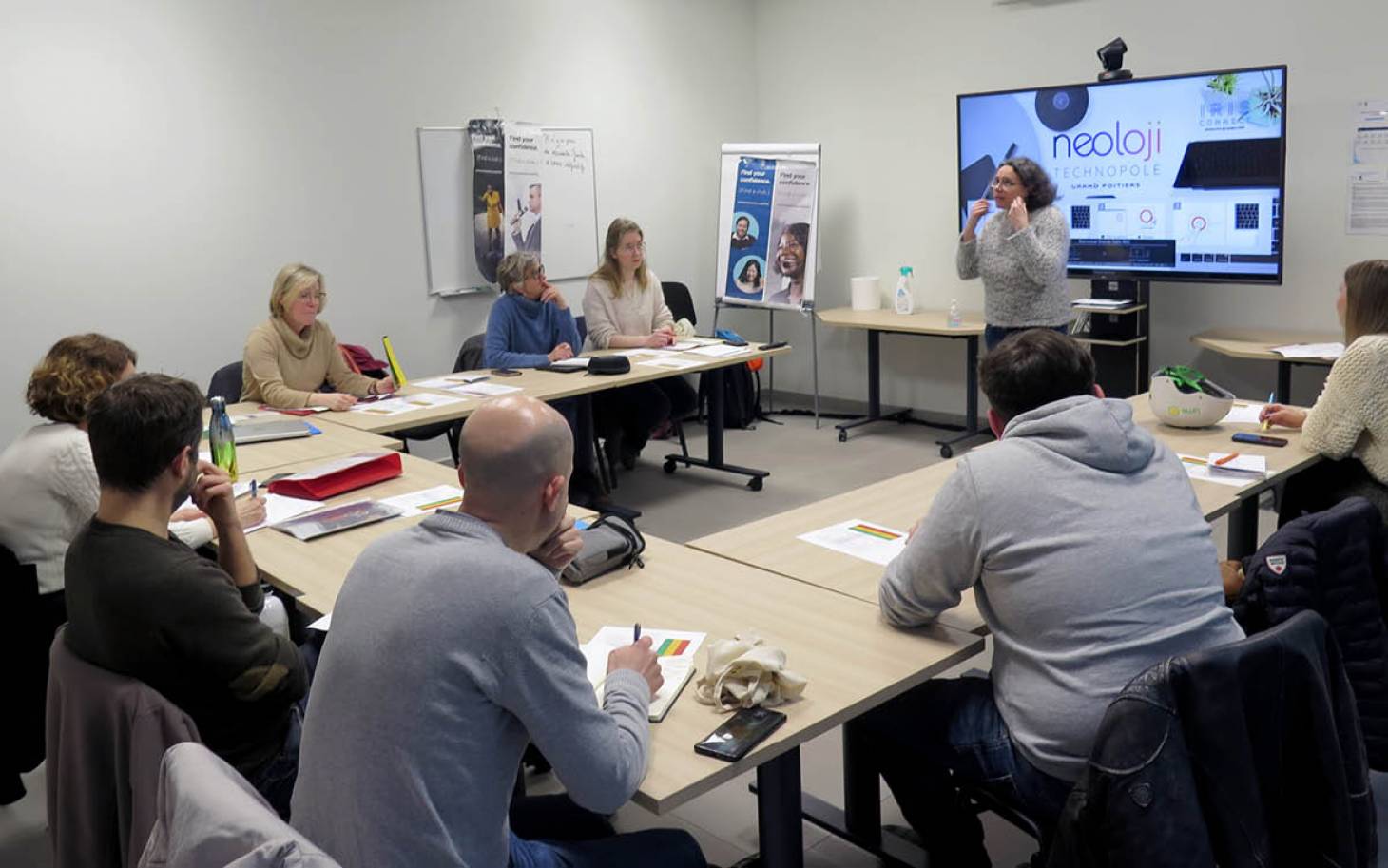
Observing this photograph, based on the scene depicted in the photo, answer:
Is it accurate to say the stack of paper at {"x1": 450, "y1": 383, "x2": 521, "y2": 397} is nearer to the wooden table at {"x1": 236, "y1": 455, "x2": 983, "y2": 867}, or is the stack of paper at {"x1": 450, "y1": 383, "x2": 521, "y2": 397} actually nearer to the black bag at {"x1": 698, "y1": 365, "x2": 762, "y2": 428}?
the wooden table at {"x1": 236, "y1": 455, "x2": 983, "y2": 867}

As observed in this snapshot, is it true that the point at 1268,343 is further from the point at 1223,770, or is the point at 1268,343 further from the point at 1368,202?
the point at 1223,770

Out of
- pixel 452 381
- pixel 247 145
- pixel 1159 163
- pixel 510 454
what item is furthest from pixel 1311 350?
pixel 247 145

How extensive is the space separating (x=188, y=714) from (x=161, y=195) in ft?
13.3

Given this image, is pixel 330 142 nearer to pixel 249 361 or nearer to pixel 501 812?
pixel 249 361

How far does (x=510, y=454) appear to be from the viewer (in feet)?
5.25

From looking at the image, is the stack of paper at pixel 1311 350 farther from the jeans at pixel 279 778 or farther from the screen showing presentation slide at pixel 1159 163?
the jeans at pixel 279 778

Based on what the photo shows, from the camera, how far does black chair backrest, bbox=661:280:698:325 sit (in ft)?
23.3

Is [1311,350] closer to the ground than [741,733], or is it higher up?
higher up

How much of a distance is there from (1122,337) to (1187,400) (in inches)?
89.2

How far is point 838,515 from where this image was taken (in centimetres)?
291

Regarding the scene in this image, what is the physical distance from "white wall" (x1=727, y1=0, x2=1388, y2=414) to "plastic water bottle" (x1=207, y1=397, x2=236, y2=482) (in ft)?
15.3

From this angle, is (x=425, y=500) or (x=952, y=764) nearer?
(x=952, y=764)

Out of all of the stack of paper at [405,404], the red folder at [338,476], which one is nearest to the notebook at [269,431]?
the stack of paper at [405,404]

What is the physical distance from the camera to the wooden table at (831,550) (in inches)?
94.0
